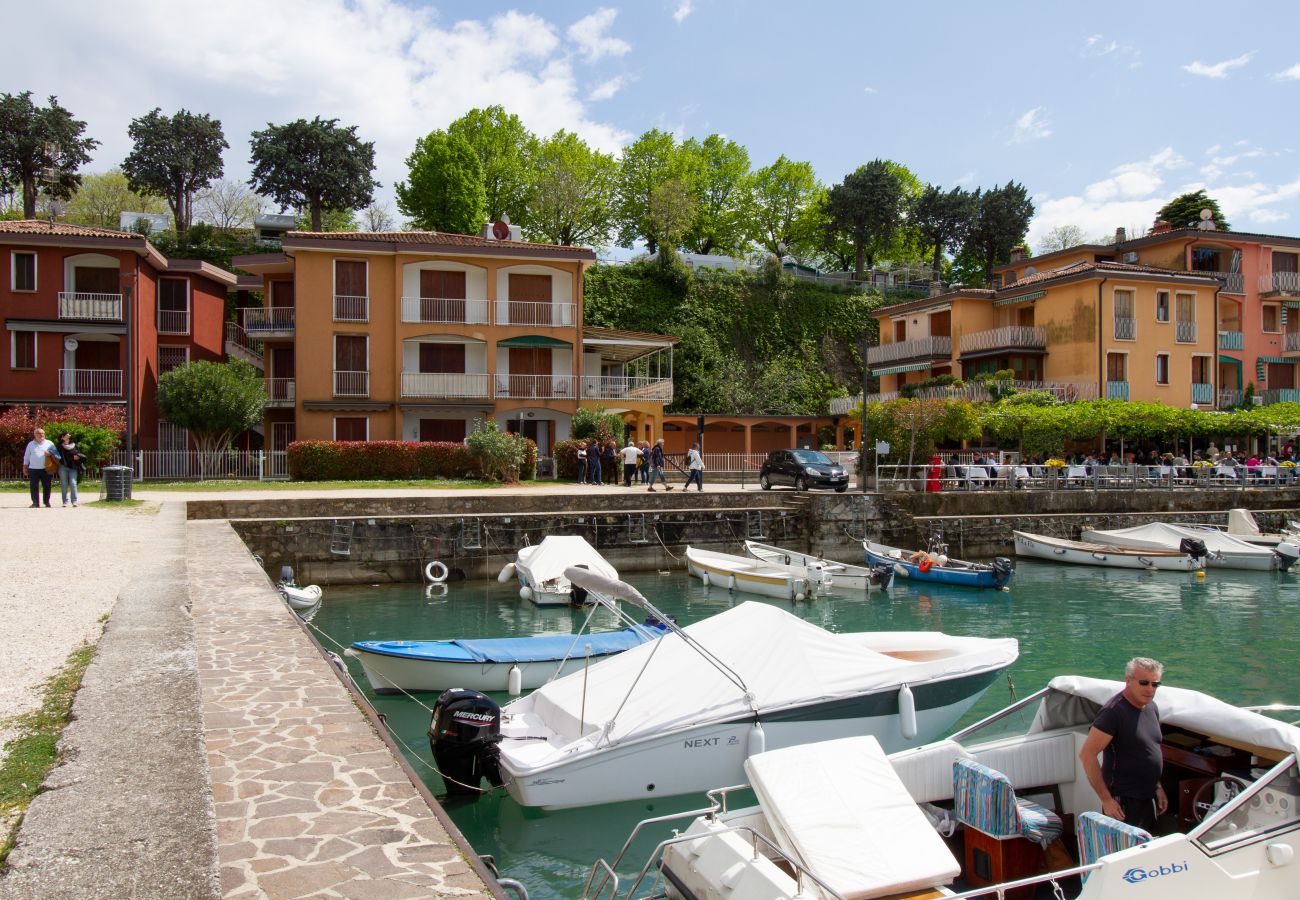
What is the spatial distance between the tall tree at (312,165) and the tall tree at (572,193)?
12057 mm

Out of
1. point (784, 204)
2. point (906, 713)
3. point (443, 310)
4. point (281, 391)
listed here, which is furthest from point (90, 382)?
point (784, 204)

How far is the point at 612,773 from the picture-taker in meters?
9.40

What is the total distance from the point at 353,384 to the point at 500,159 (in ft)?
106

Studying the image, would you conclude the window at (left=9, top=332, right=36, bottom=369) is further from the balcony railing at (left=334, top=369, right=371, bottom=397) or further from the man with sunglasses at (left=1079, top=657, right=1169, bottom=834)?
the man with sunglasses at (left=1079, top=657, right=1169, bottom=834)

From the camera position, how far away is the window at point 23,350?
36281 mm

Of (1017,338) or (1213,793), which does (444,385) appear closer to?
(1017,338)

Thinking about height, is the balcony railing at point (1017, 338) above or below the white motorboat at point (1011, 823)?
above

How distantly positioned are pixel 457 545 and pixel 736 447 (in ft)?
89.5

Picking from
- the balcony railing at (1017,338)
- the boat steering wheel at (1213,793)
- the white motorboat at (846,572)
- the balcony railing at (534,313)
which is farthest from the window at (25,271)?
the balcony railing at (1017,338)

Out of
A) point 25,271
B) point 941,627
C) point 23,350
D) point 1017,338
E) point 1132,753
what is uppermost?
point 25,271

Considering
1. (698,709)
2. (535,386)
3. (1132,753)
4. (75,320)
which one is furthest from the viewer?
(535,386)

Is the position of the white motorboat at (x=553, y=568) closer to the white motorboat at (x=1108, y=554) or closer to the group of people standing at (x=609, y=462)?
the group of people standing at (x=609, y=462)

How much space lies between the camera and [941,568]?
85.5 ft

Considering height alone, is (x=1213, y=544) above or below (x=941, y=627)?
above
